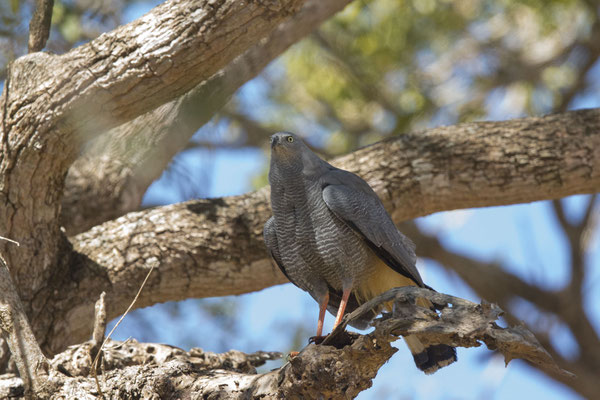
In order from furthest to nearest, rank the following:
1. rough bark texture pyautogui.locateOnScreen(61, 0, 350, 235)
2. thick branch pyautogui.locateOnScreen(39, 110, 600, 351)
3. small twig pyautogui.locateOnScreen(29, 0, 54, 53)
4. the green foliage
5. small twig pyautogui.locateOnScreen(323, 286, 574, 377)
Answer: the green foliage → rough bark texture pyautogui.locateOnScreen(61, 0, 350, 235) → thick branch pyautogui.locateOnScreen(39, 110, 600, 351) → small twig pyautogui.locateOnScreen(29, 0, 54, 53) → small twig pyautogui.locateOnScreen(323, 286, 574, 377)

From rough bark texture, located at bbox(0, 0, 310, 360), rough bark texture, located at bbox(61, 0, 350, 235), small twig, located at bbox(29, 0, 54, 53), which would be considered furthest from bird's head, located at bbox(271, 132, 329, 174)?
small twig, located at bbox(29, 0, 54, 53)

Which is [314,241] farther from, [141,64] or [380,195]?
[141,64]

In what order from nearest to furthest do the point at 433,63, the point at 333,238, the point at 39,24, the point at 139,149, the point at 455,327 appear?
the point at 455,327, the point at 333,238, the point at 39,24, the point at 139,149, the point at 433,63

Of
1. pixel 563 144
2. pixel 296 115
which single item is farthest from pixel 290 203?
pixel 296 115

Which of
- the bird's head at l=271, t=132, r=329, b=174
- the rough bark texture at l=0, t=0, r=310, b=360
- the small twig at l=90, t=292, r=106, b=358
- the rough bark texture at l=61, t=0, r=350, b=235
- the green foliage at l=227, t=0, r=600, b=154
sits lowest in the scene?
the small twig at l=90, t=292, r=106, b=358

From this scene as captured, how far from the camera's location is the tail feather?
3.87 metres

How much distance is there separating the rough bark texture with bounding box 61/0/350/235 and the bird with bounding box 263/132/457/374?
127 cm

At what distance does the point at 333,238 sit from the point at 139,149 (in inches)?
94.4

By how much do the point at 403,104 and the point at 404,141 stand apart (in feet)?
10.2

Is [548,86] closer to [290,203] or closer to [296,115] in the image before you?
[296,115]

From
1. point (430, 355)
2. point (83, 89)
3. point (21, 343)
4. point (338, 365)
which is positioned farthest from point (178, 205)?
point (338, 365)

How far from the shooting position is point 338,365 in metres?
3.09

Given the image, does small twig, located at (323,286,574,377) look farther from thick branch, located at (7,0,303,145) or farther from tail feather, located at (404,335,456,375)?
thick branch, located at (7,0,303,145)

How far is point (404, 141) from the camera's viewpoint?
17.2 ft
